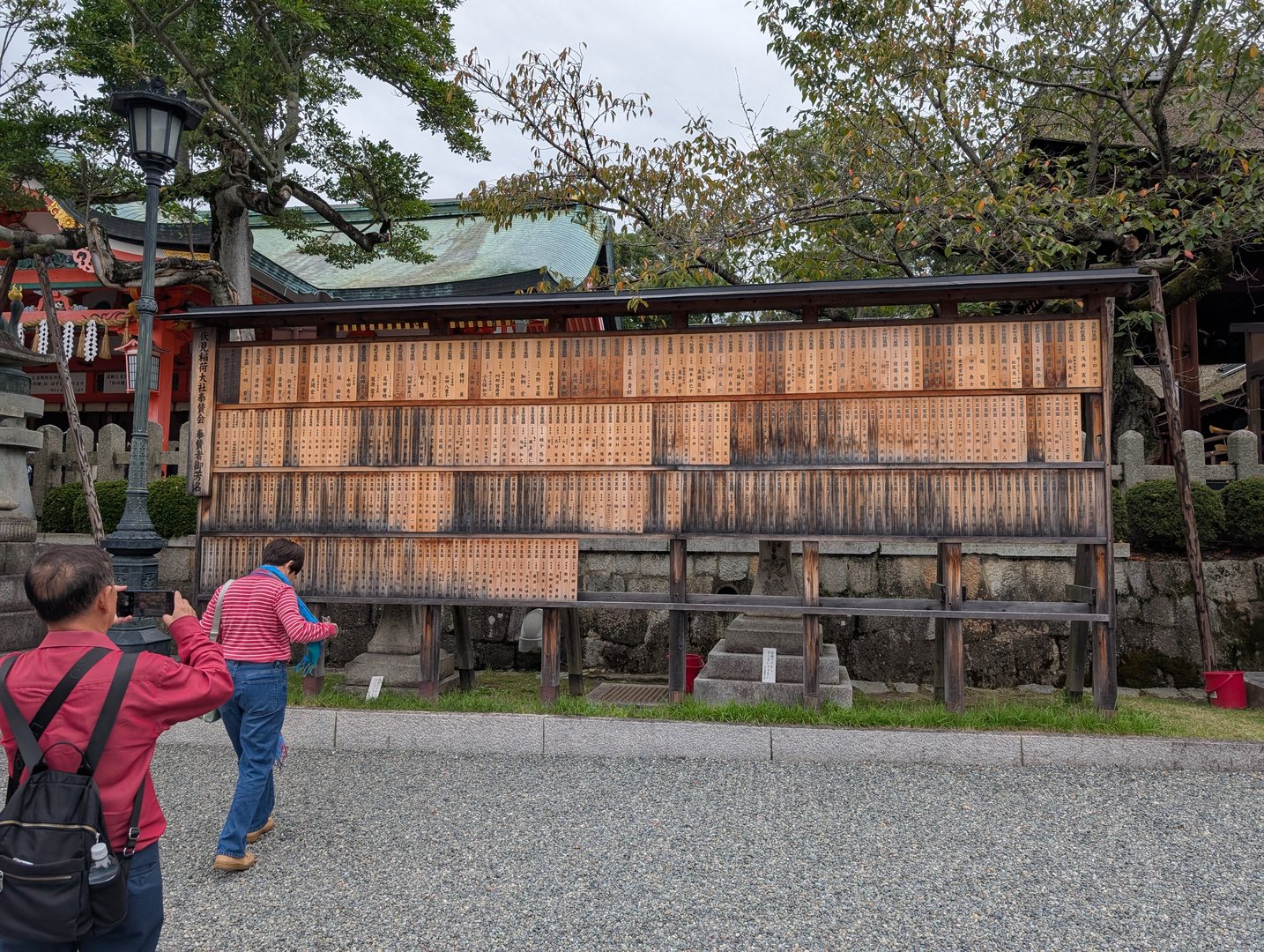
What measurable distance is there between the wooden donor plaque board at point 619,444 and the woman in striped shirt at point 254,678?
3.00 metres

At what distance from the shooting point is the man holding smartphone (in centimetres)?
265

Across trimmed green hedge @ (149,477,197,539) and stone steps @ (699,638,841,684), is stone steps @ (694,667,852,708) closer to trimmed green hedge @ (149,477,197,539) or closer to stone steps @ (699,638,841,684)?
stone steps @ (699,638,841,684)

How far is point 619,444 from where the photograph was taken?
791 centimetres

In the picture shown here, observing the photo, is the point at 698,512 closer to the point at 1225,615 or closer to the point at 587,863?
the point at 587,863

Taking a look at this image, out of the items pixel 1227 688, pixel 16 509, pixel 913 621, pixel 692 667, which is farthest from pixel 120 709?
pixel 16 509

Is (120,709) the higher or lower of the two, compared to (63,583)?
lower

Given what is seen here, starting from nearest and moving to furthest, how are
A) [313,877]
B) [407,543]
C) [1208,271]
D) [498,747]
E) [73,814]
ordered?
[73,814]
[313,877]
[498,747]
[407,543]
[1208,271]

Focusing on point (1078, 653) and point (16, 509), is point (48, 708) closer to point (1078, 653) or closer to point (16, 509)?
point (1078, 653)

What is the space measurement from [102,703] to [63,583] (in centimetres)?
42

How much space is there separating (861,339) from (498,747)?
16.0 feet

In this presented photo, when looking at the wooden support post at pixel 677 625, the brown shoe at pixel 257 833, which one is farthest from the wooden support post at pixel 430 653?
the brown shoe at pixel 257 833

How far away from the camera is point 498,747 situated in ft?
24.2

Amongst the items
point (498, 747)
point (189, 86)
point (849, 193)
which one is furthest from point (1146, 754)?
point (189, 86)

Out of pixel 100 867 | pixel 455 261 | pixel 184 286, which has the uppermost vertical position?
pixel 455 261
